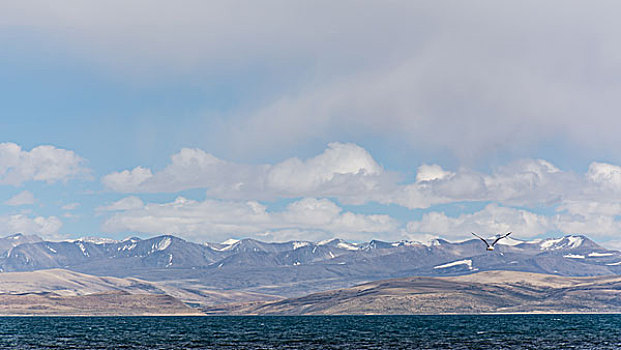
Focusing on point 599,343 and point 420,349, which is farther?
point 599,343

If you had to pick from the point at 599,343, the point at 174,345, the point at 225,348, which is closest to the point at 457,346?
the point at 599,343

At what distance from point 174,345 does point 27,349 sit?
116 feet

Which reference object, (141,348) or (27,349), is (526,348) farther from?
(27,349)

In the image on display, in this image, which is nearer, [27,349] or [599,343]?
[27,349]

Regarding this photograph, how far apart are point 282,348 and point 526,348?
5779 cm

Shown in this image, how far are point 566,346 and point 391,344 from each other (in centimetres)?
4313

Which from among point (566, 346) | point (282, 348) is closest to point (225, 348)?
point (282, 348)

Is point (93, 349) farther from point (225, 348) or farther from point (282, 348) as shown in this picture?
point (282, 348)

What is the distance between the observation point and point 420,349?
7087 inches

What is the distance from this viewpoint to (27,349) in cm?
18350

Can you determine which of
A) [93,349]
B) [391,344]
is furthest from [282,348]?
[93,349]

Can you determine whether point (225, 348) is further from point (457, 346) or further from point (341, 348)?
point (457, 346)

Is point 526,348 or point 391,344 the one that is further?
point 391,344

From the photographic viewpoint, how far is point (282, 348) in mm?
182625
